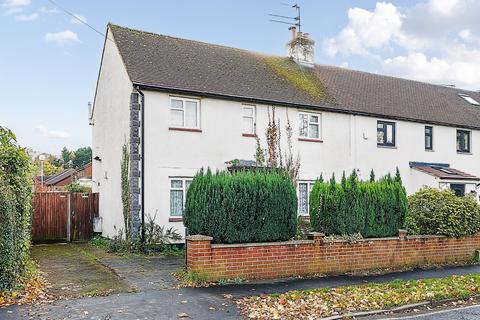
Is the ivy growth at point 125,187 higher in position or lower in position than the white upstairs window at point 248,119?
lower

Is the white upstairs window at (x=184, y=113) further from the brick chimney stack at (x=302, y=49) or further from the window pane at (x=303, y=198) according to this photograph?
the brick chimney stack at (x=302, y=49)

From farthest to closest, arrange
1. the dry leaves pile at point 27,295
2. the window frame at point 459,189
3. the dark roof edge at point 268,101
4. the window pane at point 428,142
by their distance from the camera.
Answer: the window pane at point 428,142
the window frame at point 459,189
the dark roof edge at point 268,101
the dry leaves pile at point 27,295

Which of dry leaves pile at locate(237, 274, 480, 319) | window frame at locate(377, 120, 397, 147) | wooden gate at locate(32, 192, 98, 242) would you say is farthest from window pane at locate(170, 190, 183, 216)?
window frame at locate(377, 120, 397, 147)

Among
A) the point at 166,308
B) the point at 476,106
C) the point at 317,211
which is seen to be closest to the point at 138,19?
the point at 317,211

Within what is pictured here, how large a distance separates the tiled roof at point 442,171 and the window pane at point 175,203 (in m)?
12.1

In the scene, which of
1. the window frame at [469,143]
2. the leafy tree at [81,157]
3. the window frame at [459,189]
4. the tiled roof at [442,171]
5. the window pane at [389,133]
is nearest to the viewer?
the tiled roof at [442,171]

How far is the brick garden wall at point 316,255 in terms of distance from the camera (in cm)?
1044

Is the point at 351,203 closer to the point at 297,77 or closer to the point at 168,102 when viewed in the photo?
the point at 168,102

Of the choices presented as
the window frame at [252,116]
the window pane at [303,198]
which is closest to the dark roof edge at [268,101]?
the window frame at [252,116]

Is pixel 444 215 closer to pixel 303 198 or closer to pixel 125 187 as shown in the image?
pixel 303 198

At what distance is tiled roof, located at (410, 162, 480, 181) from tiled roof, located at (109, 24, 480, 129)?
2194 millimetres

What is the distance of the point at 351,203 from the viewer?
41.4ft

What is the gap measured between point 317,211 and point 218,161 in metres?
5.87

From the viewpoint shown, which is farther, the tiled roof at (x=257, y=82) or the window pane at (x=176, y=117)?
the tiled roof at (x=257, y=82)
